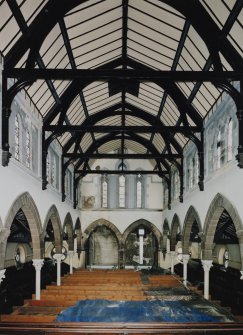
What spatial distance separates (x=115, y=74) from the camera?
13.9 m

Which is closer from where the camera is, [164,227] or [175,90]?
Answer: [175,90]

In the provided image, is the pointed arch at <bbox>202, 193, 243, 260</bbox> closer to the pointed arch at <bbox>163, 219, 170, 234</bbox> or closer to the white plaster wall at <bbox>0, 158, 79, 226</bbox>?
the white plaster wall at <bbox>0, 158, 79, 226</bbox>

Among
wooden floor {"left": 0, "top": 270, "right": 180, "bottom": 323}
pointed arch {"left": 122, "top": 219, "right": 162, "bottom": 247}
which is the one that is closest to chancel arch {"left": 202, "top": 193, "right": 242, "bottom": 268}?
wooden floor {"left": 0, "top": 270, "right": 180, "bottom": 323}

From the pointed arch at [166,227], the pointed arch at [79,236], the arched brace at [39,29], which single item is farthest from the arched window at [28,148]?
the pointed arch at [166,227]

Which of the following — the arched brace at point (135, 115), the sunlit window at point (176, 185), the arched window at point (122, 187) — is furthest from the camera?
the arched window at point (122, 187)

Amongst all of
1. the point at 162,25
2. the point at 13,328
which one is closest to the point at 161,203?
the point at 162,25

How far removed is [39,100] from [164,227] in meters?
20.2

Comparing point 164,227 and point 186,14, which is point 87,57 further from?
point 164,227

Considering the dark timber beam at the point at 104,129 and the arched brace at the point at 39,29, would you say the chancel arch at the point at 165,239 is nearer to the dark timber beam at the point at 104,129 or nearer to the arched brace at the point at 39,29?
the dark timber beam at the point at 104,129

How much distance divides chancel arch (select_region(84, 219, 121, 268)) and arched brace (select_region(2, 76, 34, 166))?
970 inches

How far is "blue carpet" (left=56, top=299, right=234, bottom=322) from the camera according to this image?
43.0 feet

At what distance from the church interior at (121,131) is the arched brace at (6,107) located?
0.04 meters

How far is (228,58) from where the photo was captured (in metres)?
13.4

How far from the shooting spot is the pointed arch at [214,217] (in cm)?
1461
